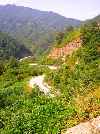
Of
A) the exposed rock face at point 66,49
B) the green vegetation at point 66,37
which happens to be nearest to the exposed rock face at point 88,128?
the exposed rock face at point 66,49

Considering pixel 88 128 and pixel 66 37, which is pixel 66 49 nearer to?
pixel 66 37

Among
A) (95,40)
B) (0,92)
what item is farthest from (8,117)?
(95,40)

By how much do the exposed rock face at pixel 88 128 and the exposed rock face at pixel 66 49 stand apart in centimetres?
5667

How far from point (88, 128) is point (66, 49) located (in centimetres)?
6685

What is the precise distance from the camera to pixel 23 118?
63.7 ft

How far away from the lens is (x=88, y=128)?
1328 centimetres

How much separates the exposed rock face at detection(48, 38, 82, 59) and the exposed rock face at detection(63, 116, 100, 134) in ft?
186

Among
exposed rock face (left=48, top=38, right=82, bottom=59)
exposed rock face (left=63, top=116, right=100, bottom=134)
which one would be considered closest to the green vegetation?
exposed rock face (left=48, top=38, right=82, bottom=59)

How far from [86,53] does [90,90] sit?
36074 mm

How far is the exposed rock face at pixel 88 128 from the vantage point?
12820 mm

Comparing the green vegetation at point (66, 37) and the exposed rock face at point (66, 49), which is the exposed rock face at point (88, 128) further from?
the green vegetation at point (66, 37)

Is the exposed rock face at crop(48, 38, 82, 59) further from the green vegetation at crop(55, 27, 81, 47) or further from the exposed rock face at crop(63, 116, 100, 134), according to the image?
the exposed rock face at crop(63, 116, 100, 134)

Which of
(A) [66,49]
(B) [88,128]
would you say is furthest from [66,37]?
(B) [88,128]

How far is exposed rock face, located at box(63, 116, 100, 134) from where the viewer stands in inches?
505
